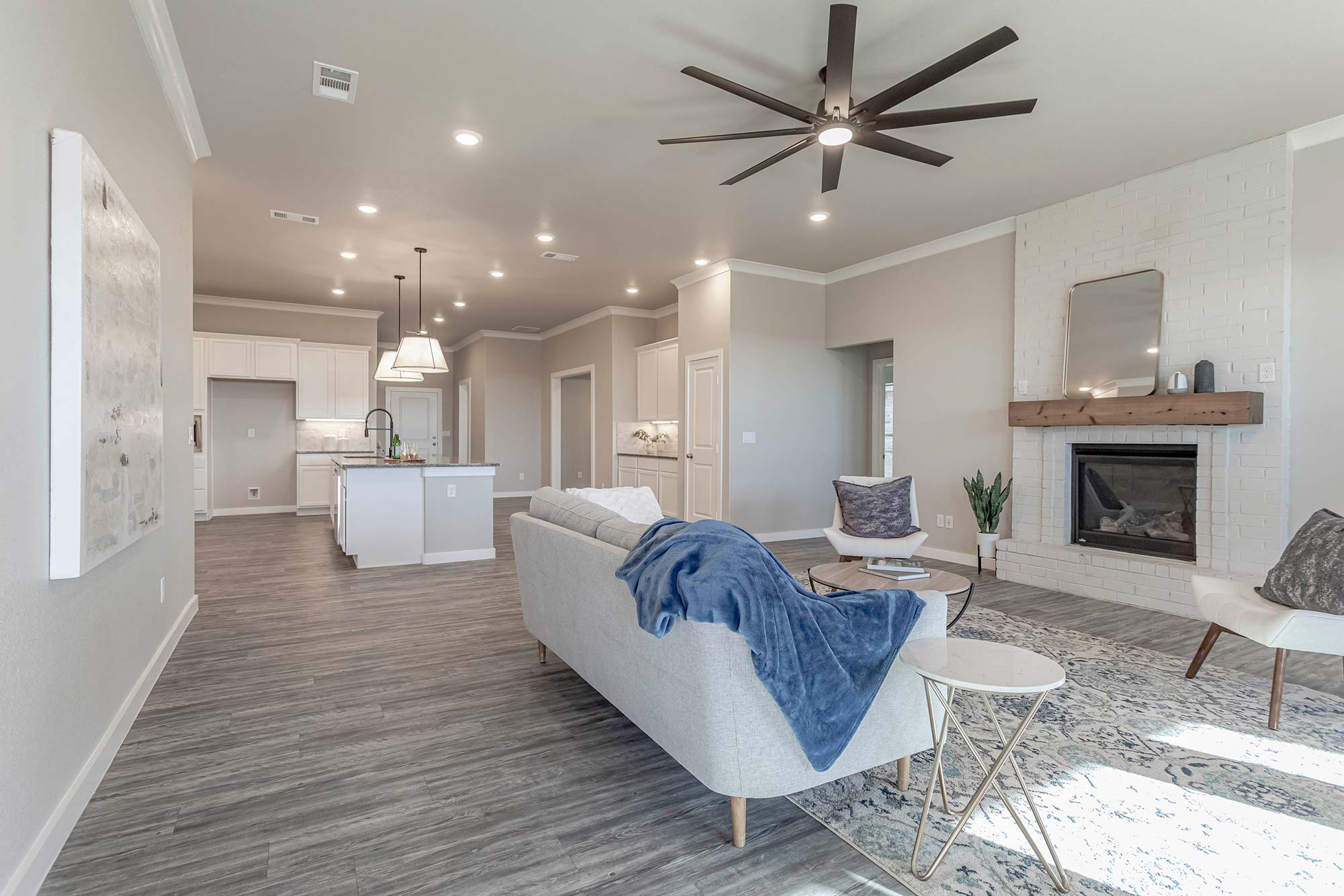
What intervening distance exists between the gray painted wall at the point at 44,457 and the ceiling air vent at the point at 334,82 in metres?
0.71

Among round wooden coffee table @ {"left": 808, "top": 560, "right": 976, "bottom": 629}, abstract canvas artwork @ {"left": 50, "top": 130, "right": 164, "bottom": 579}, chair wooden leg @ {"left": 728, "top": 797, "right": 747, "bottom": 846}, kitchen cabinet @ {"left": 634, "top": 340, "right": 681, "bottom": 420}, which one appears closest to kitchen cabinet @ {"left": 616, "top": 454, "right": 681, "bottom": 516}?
kitchen cabinet @ {"left": 634, "top": 340, "right": 681, "bottom": 420}

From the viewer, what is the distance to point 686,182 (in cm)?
457

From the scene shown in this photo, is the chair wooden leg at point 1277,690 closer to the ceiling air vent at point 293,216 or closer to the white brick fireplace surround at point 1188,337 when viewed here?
the white brick fireplace surround at point 1188,337

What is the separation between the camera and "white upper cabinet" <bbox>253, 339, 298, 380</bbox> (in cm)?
837

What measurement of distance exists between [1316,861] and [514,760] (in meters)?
2.32

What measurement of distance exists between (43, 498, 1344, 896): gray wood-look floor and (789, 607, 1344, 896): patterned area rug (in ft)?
0.74

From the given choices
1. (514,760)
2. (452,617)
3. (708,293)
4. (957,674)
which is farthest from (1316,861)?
→ (708,293)

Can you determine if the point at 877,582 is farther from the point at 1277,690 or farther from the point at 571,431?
the point at 571,431

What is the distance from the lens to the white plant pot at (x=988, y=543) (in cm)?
530

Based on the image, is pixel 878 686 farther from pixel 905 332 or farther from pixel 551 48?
pixel 905 332

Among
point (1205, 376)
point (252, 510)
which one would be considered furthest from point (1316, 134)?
point (252, 510)

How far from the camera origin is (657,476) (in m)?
8.36

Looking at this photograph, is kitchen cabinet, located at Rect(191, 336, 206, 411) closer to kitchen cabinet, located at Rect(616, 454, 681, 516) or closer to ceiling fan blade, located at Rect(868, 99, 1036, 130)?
kitchen cabinet, located at Rect(616, 454, 681, 516)

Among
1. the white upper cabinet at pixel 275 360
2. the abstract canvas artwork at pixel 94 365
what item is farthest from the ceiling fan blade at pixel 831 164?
the white upper cabinet at pixel 275 360
